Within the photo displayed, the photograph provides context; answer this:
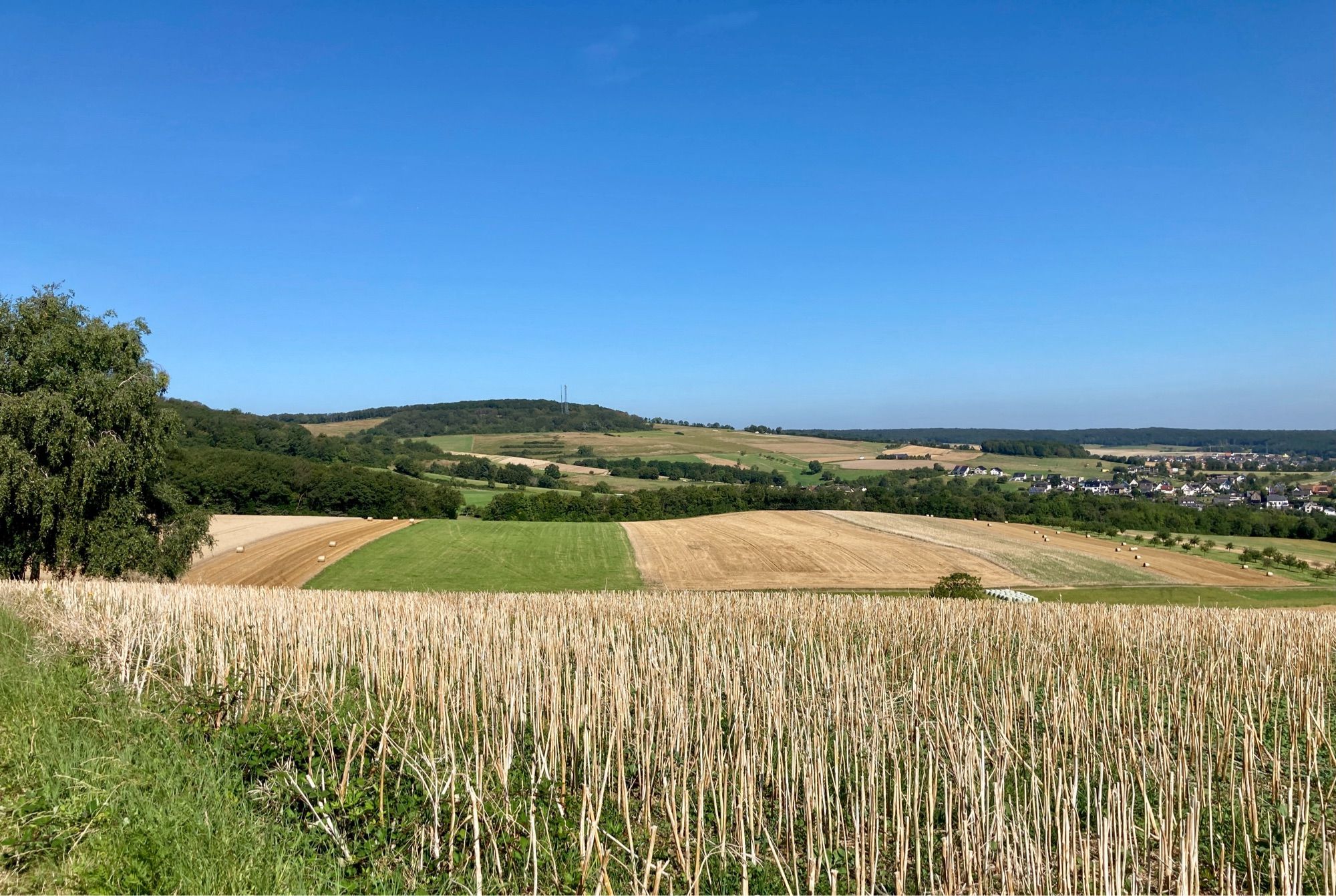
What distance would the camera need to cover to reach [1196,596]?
40.0 meters

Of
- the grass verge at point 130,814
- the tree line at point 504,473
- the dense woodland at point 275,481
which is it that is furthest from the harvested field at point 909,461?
the grass verge at point 130,814

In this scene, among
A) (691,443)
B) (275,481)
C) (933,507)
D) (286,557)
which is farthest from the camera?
(691,443)

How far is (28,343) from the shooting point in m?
24.0

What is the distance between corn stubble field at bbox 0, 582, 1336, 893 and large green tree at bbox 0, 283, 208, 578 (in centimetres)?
1084

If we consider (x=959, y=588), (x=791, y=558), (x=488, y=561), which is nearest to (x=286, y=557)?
(x=488, y=561)

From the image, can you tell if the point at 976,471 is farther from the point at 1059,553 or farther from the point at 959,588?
the point at 959,588

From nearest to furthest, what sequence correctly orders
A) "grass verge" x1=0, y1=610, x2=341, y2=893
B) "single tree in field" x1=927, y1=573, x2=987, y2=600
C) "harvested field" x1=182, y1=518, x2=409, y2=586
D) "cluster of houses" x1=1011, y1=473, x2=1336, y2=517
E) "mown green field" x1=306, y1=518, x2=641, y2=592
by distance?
1. "grass verge" x1=0, y1=610, x2=341, y2=893
2. "single tree in field" x1=927, y1=573, x2=987, y2=600
3. "harvested field" x1=182, y1=518, x2=409, y2=586
4. "mown green field" x1=306, y1=518, x2=641, y2=592
5. "cluster of houses" x1=1011, y1=473, x2=1336, y2=517

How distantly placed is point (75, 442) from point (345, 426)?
10426 centimetres

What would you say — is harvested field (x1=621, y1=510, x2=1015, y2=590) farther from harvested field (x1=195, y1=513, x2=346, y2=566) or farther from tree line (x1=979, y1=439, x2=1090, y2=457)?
tree line (x1=979, y1=439, x2=1090, y2=457)

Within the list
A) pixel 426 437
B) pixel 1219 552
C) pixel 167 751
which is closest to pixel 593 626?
pixel 167 751

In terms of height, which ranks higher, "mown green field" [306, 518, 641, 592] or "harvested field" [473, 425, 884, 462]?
"harvested field" [473, 425, 884, 462]

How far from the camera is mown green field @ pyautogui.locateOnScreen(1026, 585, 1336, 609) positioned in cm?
3806

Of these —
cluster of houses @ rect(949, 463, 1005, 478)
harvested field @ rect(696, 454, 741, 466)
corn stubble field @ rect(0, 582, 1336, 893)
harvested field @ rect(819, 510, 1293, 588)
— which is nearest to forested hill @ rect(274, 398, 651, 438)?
harvested field @ rect(696, 454, 741, 466)

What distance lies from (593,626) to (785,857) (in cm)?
834
